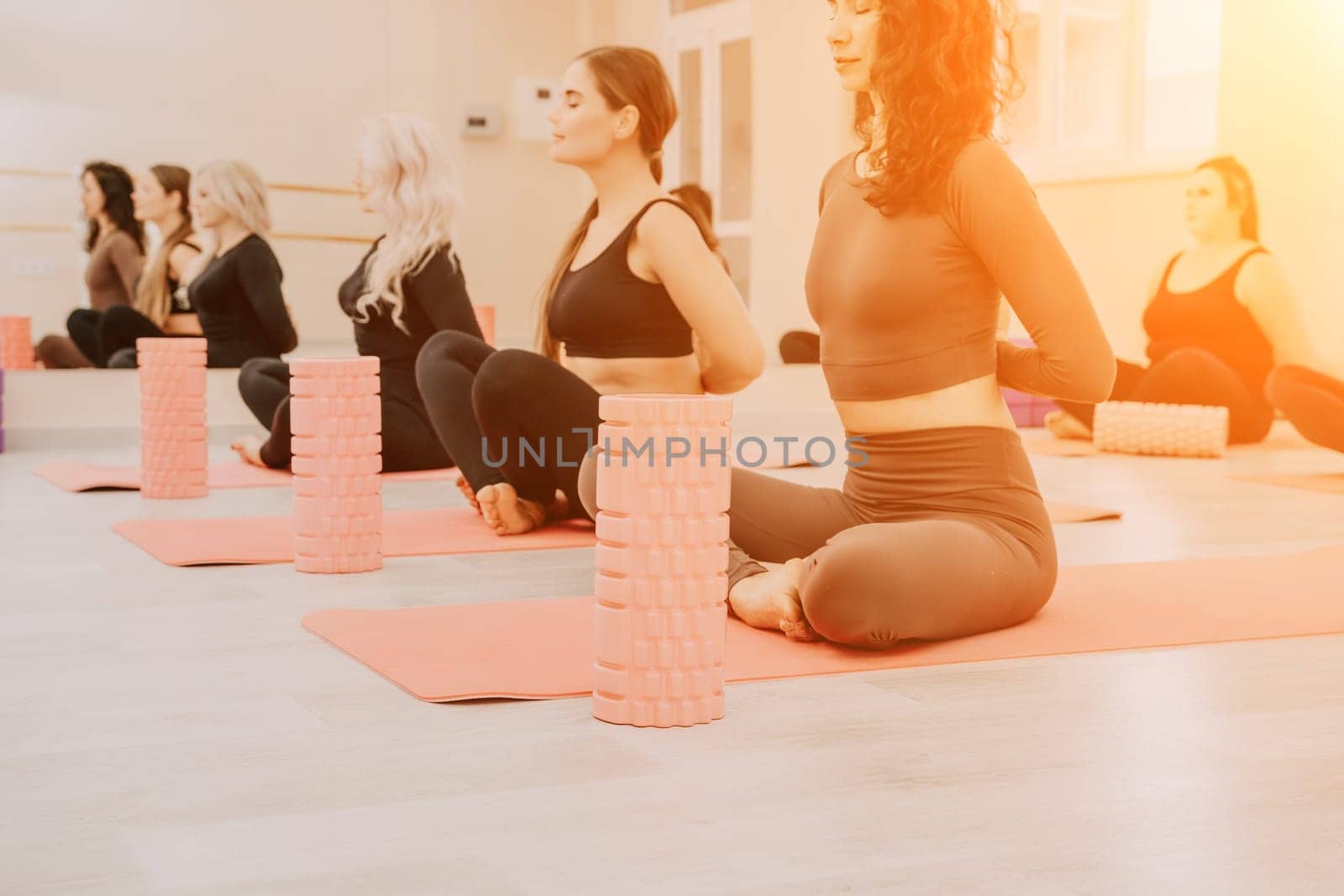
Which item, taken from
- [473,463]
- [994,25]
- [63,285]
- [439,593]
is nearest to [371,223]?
[63,285]

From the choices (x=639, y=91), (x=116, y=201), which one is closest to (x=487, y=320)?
(x=116, y=201)

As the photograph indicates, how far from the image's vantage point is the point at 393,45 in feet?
22.0

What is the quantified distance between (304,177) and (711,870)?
558 cm

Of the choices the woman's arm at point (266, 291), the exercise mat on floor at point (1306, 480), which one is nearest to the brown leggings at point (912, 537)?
the exercise mat on floor at point (1306, 480)

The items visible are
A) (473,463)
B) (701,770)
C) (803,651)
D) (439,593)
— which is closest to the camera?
(701,770)

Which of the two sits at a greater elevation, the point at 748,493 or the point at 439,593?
the point at 748,493

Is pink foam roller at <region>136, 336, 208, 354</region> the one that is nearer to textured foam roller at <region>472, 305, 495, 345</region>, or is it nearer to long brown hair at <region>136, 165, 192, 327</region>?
long brown hair at <region>136, 165, 192, 327</region>

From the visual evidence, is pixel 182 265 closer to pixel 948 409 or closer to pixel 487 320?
pixel 487 320

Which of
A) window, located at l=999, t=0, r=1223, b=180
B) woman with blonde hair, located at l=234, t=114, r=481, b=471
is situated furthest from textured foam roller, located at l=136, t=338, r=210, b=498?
window, located at l=999, t=0, r=1223, b=180

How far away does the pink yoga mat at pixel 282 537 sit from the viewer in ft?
9.10

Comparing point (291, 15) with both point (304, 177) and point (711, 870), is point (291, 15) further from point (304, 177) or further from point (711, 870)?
point (711, 870)

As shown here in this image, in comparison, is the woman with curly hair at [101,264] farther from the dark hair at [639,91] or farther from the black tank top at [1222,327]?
the black tank top at [1222,327]

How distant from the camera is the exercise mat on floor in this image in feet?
13.3

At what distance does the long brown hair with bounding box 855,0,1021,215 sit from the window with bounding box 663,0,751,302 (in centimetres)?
490
